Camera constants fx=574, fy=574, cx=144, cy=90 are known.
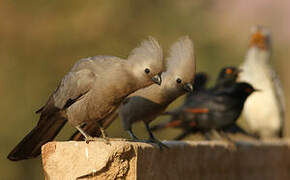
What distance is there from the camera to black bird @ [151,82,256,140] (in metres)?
6.56

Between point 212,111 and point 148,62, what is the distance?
9.50 feet

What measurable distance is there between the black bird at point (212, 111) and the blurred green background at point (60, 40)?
106 inches

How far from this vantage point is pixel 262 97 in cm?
888

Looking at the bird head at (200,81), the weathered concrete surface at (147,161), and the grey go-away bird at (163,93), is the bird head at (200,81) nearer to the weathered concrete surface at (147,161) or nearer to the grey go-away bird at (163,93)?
the weathered concrete surface at (147,161)

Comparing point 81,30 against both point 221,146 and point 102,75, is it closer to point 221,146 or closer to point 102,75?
point 221,146

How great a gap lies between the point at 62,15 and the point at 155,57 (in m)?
6.08

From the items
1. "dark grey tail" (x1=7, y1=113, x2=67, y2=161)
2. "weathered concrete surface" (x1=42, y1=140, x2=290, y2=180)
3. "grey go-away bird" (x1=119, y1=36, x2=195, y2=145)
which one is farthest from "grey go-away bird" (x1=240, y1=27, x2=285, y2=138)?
"dark grey tail" (x1=7, y1=113, x2=67, y2=161)

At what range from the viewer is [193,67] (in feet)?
14.8

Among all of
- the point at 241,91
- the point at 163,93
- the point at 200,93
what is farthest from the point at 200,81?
the point at 163,93

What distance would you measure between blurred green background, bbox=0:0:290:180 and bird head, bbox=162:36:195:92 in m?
4.26

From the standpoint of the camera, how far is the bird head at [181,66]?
447 cm

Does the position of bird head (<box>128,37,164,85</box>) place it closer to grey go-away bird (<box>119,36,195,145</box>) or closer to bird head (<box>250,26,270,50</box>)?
grey go-away bird (<box>119,36,195,145</box>)

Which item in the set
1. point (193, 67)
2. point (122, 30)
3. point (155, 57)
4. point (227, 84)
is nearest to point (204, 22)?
point (122, 30)

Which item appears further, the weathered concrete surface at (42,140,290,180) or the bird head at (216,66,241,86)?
the bird head at (216,66,241,86)
